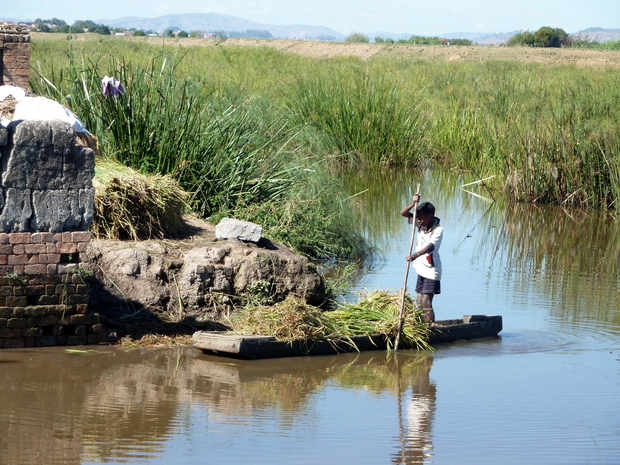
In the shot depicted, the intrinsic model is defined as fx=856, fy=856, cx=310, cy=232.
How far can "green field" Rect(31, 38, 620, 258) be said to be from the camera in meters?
9.75

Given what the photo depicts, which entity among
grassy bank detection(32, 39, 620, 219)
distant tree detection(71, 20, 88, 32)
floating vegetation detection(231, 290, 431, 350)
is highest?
distant tree detection(71, 20, 88, 32)

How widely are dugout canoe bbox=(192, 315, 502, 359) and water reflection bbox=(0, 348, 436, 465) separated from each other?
0.10 meters

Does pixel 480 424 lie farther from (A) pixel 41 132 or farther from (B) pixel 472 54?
(B) pixel 472 54

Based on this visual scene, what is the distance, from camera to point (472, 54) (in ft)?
163

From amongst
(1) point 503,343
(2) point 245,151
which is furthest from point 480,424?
(2) point 245,151

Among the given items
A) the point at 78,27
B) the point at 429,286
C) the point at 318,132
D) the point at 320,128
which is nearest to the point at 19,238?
the point at 429,286

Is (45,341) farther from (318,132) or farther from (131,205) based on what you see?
(318,132)

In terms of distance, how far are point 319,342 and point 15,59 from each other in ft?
20.3

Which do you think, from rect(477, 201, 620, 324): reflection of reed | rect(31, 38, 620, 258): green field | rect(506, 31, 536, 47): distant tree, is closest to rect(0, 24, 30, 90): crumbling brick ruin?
rect(31, 38, 620, 258): green field

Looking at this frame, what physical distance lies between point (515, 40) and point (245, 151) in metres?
66.5

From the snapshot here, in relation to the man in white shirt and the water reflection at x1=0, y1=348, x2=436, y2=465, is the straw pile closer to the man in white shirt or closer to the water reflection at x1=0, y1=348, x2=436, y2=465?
the water reflection at x1=0, y1=348, x2=436, y2=465

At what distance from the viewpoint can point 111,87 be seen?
916 centimetres

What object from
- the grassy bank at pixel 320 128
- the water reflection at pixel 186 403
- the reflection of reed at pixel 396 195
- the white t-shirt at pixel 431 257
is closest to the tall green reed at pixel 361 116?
the grassy bank at pixel 320 128

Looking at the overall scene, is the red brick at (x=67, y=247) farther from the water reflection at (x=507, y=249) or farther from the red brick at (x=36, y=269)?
the water reflection at (x=507, y=249)
